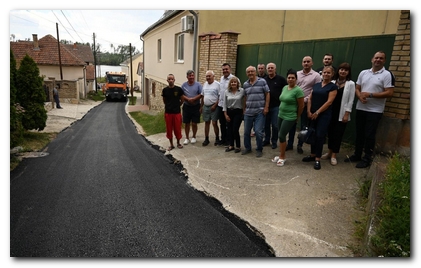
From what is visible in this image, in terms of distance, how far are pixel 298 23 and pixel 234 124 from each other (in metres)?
4.82

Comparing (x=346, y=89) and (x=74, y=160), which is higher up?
(x=346, y=89)

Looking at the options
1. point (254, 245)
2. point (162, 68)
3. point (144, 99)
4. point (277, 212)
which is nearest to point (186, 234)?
point (254, 245)

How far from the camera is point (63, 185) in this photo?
13.1 feet

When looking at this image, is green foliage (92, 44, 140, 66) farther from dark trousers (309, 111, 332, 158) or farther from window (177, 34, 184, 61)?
dark trousers (309, 111, 332, 158)

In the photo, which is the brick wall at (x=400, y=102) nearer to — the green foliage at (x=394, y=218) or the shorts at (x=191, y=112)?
the green foliage at (x=394, y=218)

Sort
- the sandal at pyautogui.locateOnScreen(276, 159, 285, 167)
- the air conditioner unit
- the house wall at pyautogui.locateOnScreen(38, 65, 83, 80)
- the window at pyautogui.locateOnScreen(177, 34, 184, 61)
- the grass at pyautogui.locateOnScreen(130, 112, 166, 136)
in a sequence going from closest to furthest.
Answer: the sandal at pyautogui.locateOnScreen(276, 159, 285, 167) → the grass at pyautogui.locateOnScreen(130, 112, 166, 136) → the air conditioner unit → the window at pyautogui.locateOnScreen(177, 34, 184, 61) → the house wall at pyautogui.locateOnScreen(38, 65, 83, 80)

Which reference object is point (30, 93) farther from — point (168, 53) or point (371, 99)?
point (371, 99)

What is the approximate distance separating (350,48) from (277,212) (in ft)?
12.0

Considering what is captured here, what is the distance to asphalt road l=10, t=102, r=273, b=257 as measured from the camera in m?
2.57

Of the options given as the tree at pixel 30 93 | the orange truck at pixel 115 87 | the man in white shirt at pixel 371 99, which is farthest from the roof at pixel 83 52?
the man in white shirt at pixel 371 99

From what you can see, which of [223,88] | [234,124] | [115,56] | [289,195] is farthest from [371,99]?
[115,56]

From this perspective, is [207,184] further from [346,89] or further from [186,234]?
[346,89]

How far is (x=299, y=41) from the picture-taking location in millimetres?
6102

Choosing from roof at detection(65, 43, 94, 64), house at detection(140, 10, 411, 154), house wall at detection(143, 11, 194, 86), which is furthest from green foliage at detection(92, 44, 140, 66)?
house at detection(140, 10, 411, 154)
